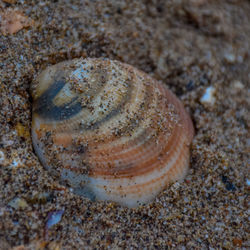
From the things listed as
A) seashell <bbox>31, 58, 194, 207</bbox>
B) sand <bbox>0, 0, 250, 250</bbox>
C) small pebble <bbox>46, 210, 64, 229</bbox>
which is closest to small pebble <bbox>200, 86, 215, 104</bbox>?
sand <bbox>0, 0, 250, 250</bbox>

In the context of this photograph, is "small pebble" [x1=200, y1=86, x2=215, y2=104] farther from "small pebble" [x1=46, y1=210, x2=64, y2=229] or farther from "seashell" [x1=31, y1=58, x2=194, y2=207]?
"small pebble" [x1=46, y1=210, x2=64, y2=229]

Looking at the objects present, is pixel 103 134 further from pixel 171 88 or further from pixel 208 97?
pixel 208 97

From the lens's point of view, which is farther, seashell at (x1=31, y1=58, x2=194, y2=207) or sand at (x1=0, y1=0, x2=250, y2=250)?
seashell at (x1=31, y1=58, x2=194, y2=207)

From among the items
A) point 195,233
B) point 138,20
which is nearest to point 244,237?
A: point 195,233

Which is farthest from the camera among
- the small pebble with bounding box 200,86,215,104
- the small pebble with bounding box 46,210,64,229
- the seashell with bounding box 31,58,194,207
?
the small pebble with bounding box 200,86,215,104

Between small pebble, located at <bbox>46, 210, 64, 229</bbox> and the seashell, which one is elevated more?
the seashell

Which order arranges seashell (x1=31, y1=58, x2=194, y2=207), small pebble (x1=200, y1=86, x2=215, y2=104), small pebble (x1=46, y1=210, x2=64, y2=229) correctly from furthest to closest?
small pebble (x1=200, y1=86, x2=215, y2=104) → seashell (x1=31, y1=58, x2=194, y2=207) → small pebble (x1=46, y1=210, x2=64, y2=229)

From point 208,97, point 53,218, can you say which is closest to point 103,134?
point 53,218
